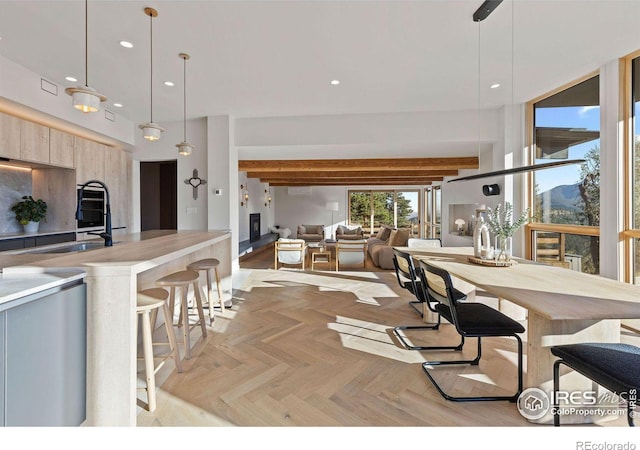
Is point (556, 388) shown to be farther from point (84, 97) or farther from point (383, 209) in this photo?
point (383, 209)

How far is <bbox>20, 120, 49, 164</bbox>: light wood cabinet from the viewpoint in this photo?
145 inches

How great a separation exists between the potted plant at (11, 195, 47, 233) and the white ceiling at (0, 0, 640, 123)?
Answer: 168 centimetres

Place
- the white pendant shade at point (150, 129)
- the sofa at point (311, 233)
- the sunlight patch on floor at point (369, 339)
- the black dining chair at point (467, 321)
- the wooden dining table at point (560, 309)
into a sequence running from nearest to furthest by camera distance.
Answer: the wooden dining table at point (560, 309), the black dining chair at point (467, 321), the sunlight patch on floor at point (369, 339), the white pendant shade at point (150, 129), the sofa at point (311, 233)

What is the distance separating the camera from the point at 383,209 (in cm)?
1182

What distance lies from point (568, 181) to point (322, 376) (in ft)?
14.0

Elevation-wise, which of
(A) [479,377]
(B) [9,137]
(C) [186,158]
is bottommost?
(A) [479,377]

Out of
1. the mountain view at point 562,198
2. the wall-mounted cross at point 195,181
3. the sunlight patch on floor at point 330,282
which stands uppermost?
the wall-mounted cross at point 195,181

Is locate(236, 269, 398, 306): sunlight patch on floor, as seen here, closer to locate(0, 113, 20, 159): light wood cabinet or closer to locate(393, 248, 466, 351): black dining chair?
locate(393, 248, 466, 351): black dining chair

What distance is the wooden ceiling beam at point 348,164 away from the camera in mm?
6836

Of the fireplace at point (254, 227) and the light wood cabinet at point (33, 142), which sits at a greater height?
the light wood cabinet at point (33, 142)

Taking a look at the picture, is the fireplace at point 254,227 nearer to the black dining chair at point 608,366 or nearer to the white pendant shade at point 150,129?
the white pendant shade at point 150,129

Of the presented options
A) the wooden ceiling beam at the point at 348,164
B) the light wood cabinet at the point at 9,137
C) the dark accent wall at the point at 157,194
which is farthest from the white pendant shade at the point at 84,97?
the dark accent wall at the point at 157,194

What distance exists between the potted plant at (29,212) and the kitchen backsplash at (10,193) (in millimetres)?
67

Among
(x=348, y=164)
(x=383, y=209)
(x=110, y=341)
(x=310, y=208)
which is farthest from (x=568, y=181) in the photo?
(x=310, y=208)
